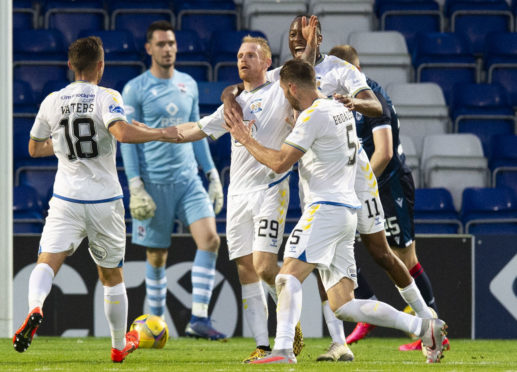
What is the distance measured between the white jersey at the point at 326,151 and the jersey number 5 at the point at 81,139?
4.04 feet

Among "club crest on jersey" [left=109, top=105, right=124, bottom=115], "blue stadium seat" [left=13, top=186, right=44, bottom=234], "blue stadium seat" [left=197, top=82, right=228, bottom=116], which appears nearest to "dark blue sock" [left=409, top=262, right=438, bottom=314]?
"club crest on jersey" [left=109, top=105, right=124, bottom=115]

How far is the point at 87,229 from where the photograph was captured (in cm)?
632

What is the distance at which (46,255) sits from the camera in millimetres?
6203

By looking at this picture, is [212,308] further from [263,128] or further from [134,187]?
[263,128]

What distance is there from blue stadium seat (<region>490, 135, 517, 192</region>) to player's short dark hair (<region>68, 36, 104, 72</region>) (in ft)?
19.5

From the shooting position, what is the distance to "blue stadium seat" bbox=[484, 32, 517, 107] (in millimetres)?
12508

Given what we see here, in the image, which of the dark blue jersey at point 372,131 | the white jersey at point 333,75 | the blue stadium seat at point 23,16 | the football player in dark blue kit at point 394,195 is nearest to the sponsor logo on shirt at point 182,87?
the football player in dark blue kit at point 394,195

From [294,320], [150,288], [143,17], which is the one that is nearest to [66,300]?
[150,288]

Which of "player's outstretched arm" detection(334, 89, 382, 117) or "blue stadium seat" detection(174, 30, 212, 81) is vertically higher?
"blue stadium seat" detection(174, 30, 212, 81)

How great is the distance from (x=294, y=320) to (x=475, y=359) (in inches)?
63.4

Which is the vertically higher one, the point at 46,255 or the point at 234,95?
the point at 234,95

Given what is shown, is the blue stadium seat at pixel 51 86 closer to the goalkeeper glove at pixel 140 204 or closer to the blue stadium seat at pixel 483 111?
the goalkeeper glove at pixel 140 204

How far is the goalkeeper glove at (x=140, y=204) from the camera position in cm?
848

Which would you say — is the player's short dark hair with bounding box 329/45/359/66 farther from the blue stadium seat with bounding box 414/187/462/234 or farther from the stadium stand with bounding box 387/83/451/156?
the stadium stand with bounding box 387/83/451/156
